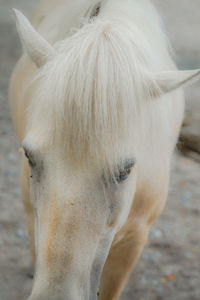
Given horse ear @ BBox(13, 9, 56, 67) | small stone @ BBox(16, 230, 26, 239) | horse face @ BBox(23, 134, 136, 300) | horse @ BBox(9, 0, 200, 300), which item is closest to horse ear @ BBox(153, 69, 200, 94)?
horse @ BBox(9, 0, 200, 300)

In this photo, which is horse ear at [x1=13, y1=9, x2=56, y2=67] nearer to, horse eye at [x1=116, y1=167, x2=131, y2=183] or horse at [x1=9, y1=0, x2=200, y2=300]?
horse at [x1=9, y1=0, x2=200, y2=300]

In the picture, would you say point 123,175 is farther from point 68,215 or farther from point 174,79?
point 174,79

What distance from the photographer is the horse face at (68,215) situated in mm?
1304

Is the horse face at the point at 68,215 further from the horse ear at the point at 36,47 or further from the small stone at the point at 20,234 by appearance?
the small stone at the point at 20,234

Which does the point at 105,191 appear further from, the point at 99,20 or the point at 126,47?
the point at 99,20

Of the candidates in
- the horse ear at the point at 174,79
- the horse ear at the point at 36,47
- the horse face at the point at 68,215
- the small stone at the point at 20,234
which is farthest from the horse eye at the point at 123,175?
the small stone at the point at 20,234

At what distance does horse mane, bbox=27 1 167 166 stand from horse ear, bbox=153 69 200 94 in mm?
34

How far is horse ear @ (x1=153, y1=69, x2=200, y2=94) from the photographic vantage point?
1.39 metres

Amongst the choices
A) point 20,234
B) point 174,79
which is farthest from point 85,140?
point 20,234

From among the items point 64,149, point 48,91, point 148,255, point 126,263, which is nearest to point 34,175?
point 64,149

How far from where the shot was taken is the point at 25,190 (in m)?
2.03

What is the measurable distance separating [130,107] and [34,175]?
0.39m

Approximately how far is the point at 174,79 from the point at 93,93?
0.29 m

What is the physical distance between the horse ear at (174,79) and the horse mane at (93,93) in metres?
0.03
